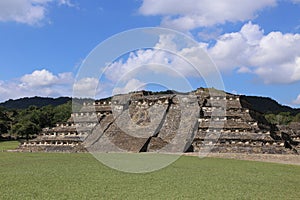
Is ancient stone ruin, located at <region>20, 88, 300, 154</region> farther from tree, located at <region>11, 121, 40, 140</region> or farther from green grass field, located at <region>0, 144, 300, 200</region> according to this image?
tree, located at <region>11, 121, 40, 140</region>

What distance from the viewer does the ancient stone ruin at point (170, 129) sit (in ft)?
84.4

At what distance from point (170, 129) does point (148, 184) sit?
18.0 m

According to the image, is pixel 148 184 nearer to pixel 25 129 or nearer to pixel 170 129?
pixel 170 129

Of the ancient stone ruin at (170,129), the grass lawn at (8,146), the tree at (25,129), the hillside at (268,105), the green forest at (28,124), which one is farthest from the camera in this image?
the hillside at (268,105)

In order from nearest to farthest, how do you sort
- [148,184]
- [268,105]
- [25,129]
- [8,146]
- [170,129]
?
[148,184], [170,129], [8,146], [25,129], [268,105]

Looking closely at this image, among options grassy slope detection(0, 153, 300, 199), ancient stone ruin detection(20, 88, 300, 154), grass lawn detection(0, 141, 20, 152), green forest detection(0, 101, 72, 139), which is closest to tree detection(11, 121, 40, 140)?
green forest detection(0, 101, 72, 139)

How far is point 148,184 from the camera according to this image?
11.2 m

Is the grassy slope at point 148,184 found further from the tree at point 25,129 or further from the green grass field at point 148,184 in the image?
the tree at point 25,129

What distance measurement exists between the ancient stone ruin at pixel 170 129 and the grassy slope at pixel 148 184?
413 inches

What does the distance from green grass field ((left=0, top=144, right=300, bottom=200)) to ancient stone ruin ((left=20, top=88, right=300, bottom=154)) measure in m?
10.5

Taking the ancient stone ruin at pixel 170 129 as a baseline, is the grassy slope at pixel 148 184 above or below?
below

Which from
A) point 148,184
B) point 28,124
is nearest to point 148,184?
point 148,184

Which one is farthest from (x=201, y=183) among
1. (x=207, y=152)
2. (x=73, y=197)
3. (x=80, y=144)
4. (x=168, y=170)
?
(x=80, y=144)

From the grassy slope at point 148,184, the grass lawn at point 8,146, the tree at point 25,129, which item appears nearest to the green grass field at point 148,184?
the grassy slope at point 148,184
